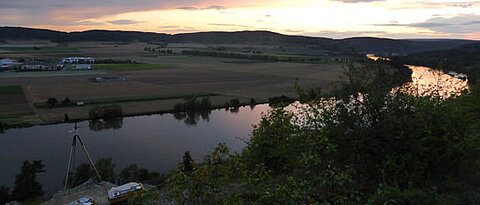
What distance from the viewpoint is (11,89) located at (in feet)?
168

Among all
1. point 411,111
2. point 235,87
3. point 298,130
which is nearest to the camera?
point 411,111

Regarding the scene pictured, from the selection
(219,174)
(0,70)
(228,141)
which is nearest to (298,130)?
(219,174)

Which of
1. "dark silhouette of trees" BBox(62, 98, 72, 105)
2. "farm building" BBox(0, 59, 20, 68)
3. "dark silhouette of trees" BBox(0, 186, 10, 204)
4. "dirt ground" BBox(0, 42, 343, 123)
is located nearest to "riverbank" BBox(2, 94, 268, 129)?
"dirt ground" BBox(0, 42, 343, 123)

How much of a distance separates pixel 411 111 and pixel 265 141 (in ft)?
15.2

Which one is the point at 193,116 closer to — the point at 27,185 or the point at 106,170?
the point at 106,170

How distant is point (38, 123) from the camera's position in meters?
33.9

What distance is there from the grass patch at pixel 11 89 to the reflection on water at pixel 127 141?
20792 millimetres

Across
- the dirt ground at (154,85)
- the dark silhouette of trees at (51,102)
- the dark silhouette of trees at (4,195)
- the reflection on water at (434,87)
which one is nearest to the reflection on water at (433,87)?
the reflection on water at (434,87)

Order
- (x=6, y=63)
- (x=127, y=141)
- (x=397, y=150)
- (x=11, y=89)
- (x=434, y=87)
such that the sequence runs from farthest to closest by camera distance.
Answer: (x=6, y=63), (x=11, y=89), (x=127, y=141), (x=434, y=87), (x=397, y=150)

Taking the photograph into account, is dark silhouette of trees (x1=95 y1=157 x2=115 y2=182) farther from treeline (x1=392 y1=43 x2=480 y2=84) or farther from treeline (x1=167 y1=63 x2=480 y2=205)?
treeline (x1=392 y1=43 x2=480 y2=84)

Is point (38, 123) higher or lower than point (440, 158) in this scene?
lower

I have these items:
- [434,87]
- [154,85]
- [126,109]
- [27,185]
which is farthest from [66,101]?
[434,87]

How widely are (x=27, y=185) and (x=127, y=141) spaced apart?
31.9 ft

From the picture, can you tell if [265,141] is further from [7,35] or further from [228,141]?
[7,35]
